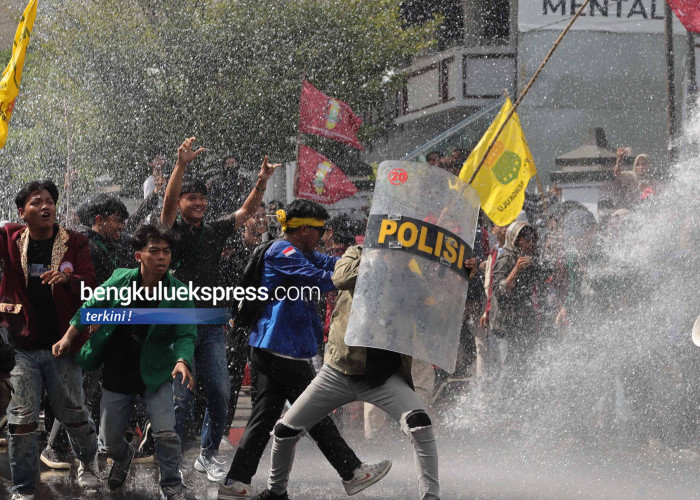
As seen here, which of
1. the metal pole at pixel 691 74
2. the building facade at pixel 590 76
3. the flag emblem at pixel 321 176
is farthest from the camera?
the building facade at pixel 590 76

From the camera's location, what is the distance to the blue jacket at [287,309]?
618cm

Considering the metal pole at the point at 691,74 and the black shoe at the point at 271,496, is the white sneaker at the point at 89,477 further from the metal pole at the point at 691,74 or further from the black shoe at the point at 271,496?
the metal pole at the point at 691,74

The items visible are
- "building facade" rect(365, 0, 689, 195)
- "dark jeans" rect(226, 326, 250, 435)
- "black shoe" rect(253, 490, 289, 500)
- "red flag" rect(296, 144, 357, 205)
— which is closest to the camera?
"black shoe" rect(253, 490, 289, 500)

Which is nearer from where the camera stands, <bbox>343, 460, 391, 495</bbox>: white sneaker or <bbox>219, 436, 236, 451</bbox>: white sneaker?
<bbox>343, 460, 391, 495</bbox>: white sneaker

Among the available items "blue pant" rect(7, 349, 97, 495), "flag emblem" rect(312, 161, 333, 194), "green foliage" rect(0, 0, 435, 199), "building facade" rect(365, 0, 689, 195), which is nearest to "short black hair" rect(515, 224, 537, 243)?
"flag emblem" rect(312, 161, 333, 194)

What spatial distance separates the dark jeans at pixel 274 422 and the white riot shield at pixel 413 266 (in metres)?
0.88

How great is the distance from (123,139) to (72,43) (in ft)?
5.50

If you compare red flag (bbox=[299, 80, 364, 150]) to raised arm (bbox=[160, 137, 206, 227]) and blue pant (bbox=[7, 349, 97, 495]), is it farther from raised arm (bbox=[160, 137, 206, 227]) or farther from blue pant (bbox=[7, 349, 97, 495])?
blue pant (bbox=[7, 349, 97, 495])

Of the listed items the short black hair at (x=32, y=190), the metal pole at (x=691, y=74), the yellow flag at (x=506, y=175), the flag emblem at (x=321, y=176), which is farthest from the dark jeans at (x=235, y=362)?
the metal pole at (x=691, y=74)

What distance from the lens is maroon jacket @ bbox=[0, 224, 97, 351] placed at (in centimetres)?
616

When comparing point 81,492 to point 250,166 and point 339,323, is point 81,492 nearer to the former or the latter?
point 339,323

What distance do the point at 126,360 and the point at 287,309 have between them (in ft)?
2.89

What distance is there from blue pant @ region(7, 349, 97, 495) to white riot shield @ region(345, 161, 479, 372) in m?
1.72

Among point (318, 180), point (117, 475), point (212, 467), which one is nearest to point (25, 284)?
point (117, 475)
